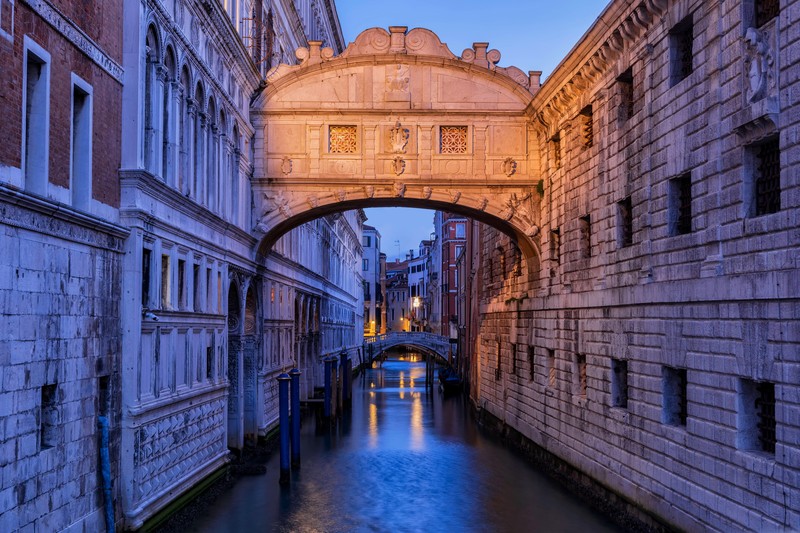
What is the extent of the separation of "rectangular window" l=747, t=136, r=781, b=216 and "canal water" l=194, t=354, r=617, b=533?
20.2ft

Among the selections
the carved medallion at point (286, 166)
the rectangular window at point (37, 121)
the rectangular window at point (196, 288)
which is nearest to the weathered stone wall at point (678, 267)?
the carved medallion at point (286, 166)

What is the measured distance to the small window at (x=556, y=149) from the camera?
19109 mm

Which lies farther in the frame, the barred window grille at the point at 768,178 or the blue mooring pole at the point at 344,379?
the blue mooring pole at the point at 344,379

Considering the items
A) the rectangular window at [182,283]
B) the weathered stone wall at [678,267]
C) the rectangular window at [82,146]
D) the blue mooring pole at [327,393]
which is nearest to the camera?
the weathered stone wall at [678,267]

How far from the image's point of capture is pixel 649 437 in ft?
42.2

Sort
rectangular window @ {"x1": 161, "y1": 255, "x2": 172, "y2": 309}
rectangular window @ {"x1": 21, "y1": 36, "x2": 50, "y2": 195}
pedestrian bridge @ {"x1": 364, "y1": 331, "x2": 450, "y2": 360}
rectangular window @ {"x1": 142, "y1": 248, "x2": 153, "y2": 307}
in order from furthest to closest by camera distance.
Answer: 1. pedestrian bridge @ {"x1": 364, "y1": 331, "x2": 450, "y2": 360}
2. rectangular window @ {"x1": 161, "y1": 255, "x2": 172, "y2": 309}
3. rectangular window @ {"x1": 142, "y1": 248, "x2": 153, "y2": 307}
4. rectangular window @ {"x1": 21, "y1": 36, "x2": 50, "y2": 195}

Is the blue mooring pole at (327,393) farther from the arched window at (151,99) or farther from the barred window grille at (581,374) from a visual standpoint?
the arched window at (151,99)

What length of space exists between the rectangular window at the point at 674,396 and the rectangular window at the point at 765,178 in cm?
302

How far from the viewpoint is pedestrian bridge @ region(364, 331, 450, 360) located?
60188mm

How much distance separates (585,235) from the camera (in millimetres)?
17062

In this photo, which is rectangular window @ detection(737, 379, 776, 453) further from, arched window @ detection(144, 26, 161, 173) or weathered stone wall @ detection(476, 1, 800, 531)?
arched window @ detection(144, 26, 161, 173)

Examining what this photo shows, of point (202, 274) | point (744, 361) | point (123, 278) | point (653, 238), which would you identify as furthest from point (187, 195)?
A: point (744, 361)

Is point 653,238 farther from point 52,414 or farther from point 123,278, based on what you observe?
point 52,414

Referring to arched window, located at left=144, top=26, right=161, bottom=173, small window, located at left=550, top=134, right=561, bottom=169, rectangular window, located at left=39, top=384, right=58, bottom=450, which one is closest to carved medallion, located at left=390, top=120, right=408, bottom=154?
small window, located at left=550, top=134, right=561, bottom=169
